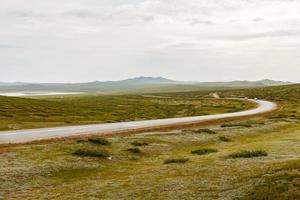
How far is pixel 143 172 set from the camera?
31.9m

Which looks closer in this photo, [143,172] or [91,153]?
[143,172]

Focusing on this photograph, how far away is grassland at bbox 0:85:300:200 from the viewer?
24531 mm

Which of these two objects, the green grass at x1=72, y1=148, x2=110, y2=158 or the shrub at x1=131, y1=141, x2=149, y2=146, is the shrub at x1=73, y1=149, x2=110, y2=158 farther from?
the shrub at x1=131, y1=141, x2=149, y2=146

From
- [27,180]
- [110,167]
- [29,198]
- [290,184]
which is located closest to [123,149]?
[110,167]

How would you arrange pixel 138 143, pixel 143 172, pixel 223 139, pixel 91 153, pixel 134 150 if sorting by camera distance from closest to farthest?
pixel 143 172
pixel 91 153
pixel 134 150
pixel 138 143
pixel 223 139

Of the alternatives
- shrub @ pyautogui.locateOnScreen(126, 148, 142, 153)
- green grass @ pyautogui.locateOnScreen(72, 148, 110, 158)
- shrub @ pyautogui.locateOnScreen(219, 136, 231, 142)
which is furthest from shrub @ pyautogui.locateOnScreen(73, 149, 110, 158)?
shrub @ pyautogui.locateOnScreen(219, 136, 231, 142)

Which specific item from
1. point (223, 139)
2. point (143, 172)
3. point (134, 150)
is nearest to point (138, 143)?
point (134, 150)

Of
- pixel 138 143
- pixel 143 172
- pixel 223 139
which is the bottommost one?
pixel 223 139

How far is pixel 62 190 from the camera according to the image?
26.8 metres

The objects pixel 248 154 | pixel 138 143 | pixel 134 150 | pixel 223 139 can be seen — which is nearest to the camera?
pixel 248 154

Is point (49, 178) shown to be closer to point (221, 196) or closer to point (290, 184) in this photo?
point (221, 196)

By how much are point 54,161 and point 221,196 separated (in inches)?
621

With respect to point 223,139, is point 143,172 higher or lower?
higher

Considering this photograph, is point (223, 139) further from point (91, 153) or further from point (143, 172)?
point (143, 172)
